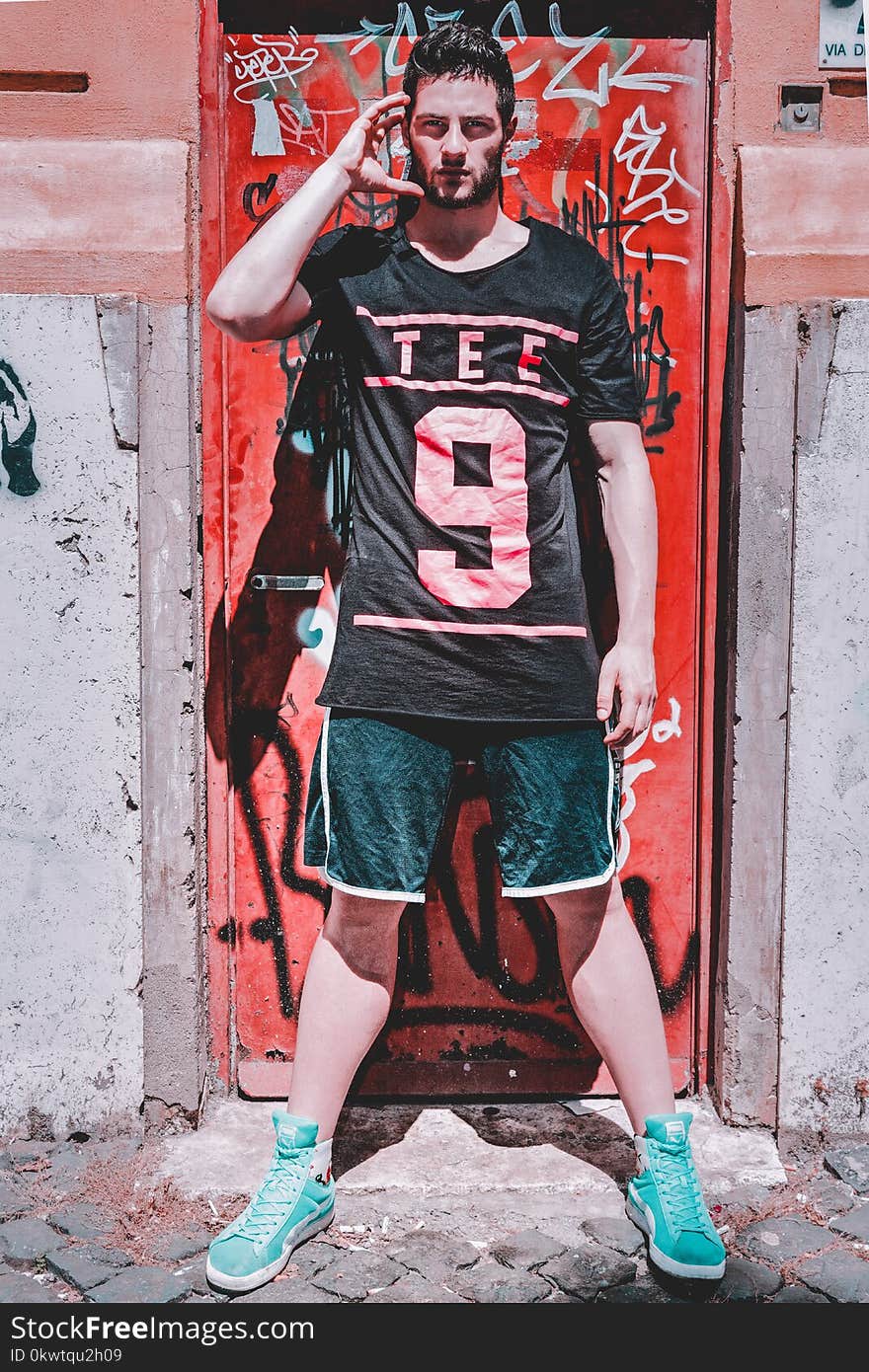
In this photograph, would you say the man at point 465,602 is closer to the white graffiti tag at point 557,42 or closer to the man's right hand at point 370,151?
the man's right hand at point 370,151

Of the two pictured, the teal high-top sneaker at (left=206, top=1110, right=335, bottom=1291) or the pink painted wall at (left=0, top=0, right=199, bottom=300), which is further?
the pink painted wall at (left=0, top=0, right=199, bottom=300)

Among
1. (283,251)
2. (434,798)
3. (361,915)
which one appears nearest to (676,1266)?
(361,915)

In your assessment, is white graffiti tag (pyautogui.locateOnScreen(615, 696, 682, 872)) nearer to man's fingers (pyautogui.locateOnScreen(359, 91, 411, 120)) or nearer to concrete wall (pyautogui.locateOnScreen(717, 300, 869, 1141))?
concrete wall (pyautogui.locateOnScreen(717, 300, 869, 1141))

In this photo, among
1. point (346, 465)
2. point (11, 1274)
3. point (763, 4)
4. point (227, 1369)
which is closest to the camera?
point (227, 1369)

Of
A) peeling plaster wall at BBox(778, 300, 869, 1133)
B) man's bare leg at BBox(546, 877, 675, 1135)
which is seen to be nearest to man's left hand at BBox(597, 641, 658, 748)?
man's bare leg at BBox(546, 877, 675, 1135)

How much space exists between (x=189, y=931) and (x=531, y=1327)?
3.95 ft

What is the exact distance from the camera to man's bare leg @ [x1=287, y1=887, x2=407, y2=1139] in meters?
2.75

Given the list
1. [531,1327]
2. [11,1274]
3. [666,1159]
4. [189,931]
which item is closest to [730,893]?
[666,1159]

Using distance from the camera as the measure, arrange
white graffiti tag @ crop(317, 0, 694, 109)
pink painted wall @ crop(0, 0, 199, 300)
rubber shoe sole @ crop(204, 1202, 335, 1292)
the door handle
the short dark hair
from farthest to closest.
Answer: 1. the door handle
2. white graffiti tag @ crop(317, 0, 694, 109)
3. pink painted wall @ crop(0, 0, 199, 300)
4. the short dark hair
5. rubber shoe sole @ crop(204, 1202, 335, 1292)

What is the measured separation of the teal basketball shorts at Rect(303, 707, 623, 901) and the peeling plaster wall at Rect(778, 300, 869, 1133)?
0.62 m

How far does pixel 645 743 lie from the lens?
328 cm

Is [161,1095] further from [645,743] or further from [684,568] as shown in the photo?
[684,568]

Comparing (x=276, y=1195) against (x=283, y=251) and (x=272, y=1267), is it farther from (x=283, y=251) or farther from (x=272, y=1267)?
(x=283, y=251)

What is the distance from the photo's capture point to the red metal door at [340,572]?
3.12 m
